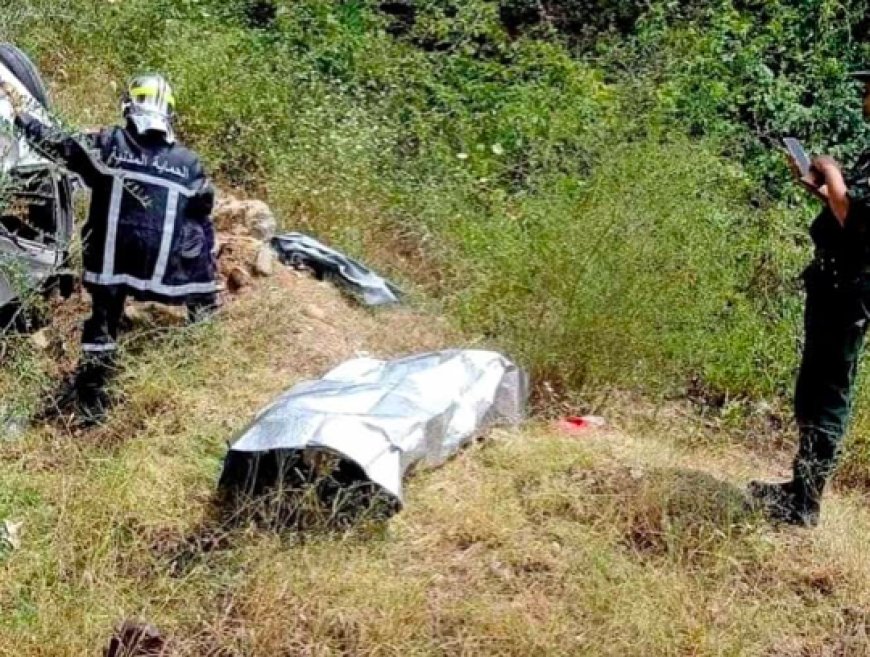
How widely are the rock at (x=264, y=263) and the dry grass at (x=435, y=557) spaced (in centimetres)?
89

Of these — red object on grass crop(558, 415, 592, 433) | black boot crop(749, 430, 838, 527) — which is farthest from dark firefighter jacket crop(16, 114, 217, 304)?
black boot crop(749, 430, 838, 527)

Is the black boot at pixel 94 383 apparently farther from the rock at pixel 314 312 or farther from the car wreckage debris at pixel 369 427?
the rock at pixel 314 312

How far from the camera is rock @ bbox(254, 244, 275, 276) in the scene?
5480 mm

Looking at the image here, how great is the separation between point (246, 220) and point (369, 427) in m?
2.19

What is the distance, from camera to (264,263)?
18.1 feet

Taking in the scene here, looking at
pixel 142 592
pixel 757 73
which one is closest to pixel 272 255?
pixel 142 592

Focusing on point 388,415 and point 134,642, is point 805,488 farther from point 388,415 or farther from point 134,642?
point 134,642

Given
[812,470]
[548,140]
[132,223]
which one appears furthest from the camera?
[548,140]

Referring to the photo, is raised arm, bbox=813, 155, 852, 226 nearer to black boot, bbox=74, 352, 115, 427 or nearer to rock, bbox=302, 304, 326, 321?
rock, bbox=302, 304, 326, 321

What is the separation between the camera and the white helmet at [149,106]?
4598 millimetres

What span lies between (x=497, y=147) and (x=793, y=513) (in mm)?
3532

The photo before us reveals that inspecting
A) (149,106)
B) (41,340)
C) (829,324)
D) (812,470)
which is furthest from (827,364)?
(41,340)

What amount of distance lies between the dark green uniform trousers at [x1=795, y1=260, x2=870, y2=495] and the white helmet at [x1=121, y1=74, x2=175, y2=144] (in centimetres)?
232

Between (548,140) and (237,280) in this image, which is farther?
(548,140)
